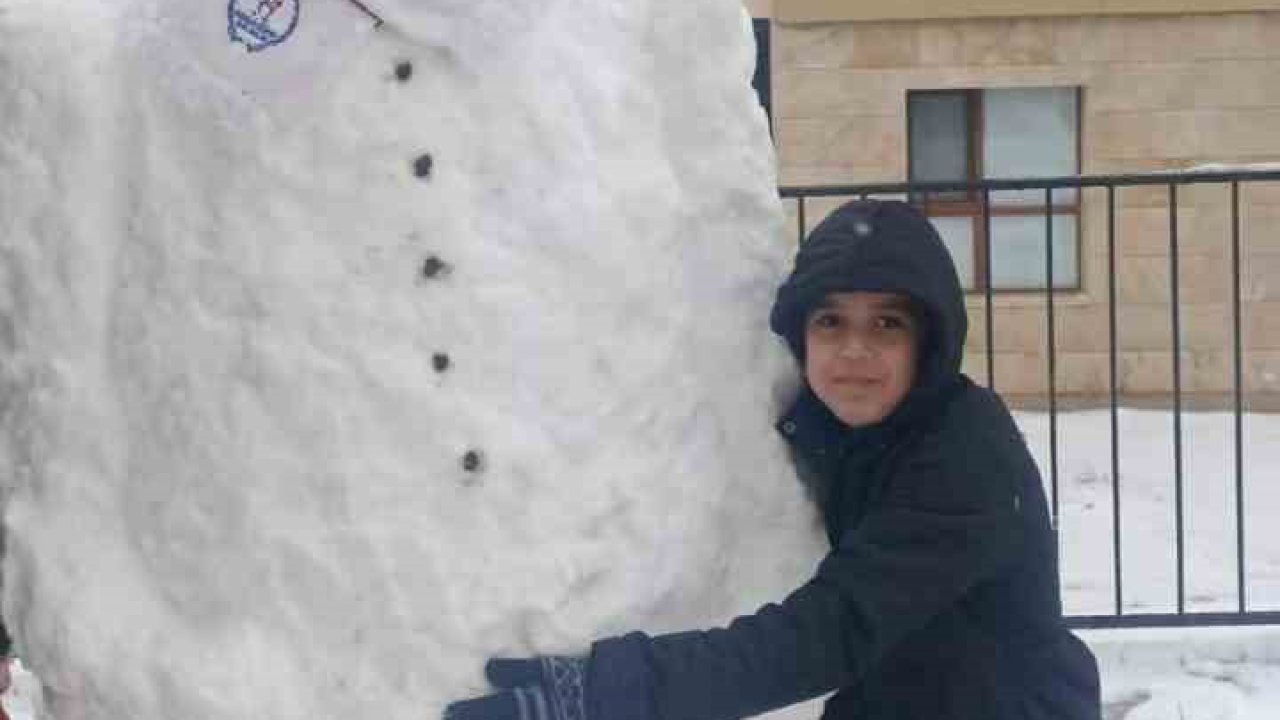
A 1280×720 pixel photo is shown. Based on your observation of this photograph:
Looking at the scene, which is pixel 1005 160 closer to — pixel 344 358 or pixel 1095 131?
pixel 1095 131

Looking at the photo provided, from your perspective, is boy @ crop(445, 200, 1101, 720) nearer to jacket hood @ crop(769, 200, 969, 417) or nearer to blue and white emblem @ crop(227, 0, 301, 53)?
jacket hood @ crop(769, 200, 969, 417)

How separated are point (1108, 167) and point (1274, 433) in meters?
1.95

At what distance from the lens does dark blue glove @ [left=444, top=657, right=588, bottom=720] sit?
192 centimetres

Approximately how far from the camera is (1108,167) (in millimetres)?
10547

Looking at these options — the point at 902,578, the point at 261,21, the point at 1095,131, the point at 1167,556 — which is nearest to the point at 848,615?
the point at 902,578

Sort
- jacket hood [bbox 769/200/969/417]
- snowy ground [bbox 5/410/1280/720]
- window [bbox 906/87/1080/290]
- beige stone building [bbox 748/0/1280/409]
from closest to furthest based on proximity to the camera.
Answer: jacket hood [bbox 769/200/969/417] < snowy ground [bbox 5/410/1280/720] < beige stone building [bbox 748/0/1280/409] < window [bbox 906/87/1080/290]

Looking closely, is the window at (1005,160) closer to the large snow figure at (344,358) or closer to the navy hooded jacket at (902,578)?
the navy hooded jacket at (902,578)

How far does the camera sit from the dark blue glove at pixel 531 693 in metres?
1.92

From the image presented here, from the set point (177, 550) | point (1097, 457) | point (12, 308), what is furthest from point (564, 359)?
point (1097, 457)

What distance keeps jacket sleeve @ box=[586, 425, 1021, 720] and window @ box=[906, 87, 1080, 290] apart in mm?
8596

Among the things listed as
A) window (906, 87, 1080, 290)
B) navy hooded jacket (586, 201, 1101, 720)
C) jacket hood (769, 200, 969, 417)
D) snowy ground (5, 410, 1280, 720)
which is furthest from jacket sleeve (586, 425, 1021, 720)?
window (906, 87, 1080, 290)

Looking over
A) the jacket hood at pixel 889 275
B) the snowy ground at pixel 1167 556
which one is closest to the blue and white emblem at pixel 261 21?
the jacket hood at pixel 889 275

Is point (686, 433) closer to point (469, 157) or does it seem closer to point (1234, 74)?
point (469, 157)

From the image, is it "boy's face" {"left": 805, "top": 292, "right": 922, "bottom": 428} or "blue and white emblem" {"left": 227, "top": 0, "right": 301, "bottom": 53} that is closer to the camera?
"blue and white emblem" {"left": 227, "top": 0, "right": 301, "bottom": 53}
